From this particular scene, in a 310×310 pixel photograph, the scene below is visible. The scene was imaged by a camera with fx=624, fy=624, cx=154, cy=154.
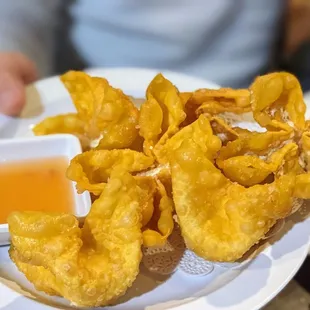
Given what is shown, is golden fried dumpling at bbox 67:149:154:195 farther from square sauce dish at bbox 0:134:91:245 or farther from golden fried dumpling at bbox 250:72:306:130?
golden fried dumpling at bbox 250:72:306:130

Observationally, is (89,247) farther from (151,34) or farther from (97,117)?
(151,34)

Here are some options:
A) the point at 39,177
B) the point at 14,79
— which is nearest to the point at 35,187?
the point at 39,177

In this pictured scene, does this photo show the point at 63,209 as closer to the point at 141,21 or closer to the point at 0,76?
the point at 0,76

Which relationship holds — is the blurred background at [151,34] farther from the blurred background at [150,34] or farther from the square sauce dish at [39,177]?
the square sauce dish at [39,177]

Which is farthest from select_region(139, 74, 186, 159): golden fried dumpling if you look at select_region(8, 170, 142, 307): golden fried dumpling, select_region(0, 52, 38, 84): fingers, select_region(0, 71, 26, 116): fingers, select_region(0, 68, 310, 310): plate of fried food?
select_region(0, 52, 38, 84): fingers

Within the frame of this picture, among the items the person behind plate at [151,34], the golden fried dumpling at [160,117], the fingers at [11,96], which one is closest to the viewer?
the golden fried dumpling at [160,117]

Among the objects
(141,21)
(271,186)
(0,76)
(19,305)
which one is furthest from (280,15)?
(19,305)

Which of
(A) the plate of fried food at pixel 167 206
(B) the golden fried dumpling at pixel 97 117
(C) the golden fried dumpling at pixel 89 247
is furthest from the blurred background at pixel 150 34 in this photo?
(C) the golden fried dumpling at pixel 89 247
